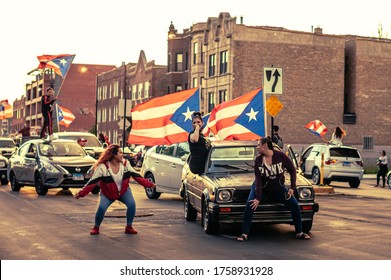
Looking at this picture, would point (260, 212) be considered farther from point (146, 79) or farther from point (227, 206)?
point (146, 79)

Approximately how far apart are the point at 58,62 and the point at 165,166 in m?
19.4

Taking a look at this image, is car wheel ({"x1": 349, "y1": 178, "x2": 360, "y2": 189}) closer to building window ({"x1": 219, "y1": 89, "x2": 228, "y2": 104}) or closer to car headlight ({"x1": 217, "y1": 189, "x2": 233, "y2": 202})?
car headlight ({"x1": 217, "y1": 189, "x2": 233, "y2": 202})

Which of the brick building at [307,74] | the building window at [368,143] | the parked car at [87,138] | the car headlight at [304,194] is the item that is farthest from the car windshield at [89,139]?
the building window at [368,143]

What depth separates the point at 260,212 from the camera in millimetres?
12344

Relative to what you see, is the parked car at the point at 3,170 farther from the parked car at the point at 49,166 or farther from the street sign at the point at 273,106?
the street sign at the point at 273,106

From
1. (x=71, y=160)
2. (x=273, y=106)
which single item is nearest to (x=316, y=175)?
(x=273, y=106)

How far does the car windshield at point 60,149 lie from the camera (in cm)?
2346

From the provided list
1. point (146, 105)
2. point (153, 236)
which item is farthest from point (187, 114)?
point (153, 236)

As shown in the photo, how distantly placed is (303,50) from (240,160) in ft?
170

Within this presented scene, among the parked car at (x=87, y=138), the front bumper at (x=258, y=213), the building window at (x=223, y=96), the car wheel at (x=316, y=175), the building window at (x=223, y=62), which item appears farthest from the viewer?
the building window at (x=223, y=62)

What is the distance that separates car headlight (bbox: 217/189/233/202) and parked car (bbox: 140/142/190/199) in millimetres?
7590

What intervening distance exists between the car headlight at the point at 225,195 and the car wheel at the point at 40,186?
10965mm

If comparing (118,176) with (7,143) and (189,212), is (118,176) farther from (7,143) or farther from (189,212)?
(7,143)

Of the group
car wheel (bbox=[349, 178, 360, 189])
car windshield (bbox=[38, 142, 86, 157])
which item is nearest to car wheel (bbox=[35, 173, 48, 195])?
car windshield (bbox=[38, 142, 86, 157])
